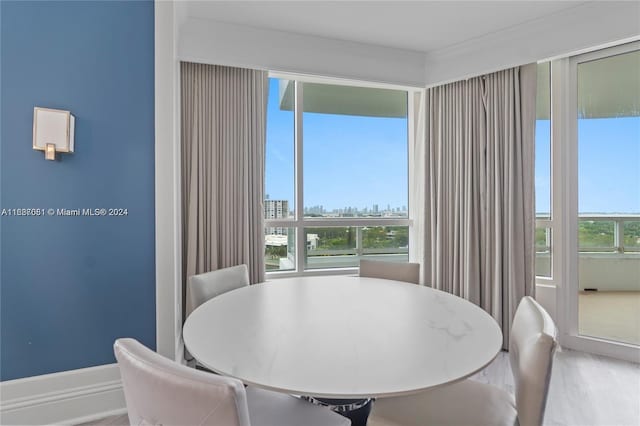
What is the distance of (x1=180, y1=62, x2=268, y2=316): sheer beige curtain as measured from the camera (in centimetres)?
281

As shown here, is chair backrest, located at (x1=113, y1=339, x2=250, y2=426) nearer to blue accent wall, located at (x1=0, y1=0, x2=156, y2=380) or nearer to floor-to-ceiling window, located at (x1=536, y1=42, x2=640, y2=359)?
blue accent wall, located at (x1=0, y1=0, x2=156, y2=380)

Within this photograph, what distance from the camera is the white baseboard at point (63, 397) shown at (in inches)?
74.8

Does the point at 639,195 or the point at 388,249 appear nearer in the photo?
the point at 639,195

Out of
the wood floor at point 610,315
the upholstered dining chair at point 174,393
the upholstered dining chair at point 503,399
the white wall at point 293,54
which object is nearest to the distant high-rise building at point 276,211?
the white wall at point 293,54

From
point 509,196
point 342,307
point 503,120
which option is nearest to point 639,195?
point 509,196

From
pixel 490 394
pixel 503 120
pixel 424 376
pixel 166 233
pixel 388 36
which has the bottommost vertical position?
pixel 490 394

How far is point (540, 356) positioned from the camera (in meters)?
1.11

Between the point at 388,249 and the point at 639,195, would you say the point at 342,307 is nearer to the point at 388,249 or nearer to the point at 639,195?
the point at 388,249

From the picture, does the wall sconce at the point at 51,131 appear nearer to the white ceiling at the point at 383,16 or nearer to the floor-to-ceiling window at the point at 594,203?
the white ceiling at the point at 383,16

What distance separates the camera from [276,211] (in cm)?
337

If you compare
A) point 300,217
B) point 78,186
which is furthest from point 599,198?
point 78,186

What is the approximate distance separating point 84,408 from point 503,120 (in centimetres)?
385

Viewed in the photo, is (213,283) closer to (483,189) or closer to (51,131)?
(51,131)

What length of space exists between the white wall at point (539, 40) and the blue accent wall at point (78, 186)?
8.60 ft
